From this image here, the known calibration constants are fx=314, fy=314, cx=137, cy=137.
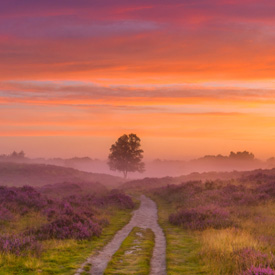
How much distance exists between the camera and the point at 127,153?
92.6 metres

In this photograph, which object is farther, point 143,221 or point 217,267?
point 143,221

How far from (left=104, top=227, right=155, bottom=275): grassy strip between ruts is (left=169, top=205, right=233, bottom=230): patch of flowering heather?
356 centimetres

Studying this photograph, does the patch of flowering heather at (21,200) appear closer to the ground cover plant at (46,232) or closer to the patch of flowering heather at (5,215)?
the ground cover plant at (46,232)

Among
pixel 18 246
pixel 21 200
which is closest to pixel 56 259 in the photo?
pixel 18 246

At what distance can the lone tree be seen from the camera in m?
92.7

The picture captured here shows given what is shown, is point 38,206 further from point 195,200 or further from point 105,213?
point 195,200

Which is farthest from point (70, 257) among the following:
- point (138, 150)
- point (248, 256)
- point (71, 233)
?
point (138, 150)

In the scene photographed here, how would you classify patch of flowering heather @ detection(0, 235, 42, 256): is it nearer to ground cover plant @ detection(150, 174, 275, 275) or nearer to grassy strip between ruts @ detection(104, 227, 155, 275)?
grassy strip between ruts @ detection(104, 227, 155, 275)

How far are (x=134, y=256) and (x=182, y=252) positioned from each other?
2586 millimetres

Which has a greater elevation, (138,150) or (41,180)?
(138,150)

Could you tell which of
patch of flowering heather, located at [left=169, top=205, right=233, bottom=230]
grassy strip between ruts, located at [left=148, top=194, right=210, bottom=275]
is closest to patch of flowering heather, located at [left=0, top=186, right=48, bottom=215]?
grassy strip between ruts, located at [left=148, top=194, right=210, bottom=275]

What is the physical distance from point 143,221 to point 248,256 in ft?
43.3

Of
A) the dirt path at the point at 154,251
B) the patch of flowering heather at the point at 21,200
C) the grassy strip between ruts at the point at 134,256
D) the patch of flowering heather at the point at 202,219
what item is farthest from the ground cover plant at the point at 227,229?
the patch of flowering heather at the point at 21,200

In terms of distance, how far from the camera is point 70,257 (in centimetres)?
1375
